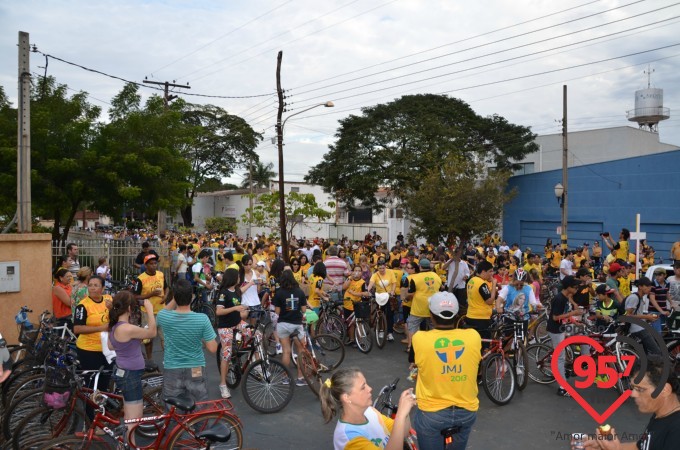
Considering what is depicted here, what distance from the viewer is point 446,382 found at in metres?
4.11

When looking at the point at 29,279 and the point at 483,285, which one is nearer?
the point at 483,285

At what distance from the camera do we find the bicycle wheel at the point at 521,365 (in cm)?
823

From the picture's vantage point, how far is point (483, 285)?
8.65 meters

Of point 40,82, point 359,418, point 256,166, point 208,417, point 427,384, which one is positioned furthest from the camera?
point 256,166

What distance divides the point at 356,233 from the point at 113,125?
2446 centimetres

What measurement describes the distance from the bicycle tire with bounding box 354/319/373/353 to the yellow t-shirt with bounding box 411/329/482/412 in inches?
263

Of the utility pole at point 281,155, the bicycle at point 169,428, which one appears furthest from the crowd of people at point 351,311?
the utility pole at point 281,155

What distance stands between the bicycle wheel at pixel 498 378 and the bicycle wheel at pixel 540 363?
3.21 feet

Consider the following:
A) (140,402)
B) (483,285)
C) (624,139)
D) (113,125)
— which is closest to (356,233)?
(624,139)

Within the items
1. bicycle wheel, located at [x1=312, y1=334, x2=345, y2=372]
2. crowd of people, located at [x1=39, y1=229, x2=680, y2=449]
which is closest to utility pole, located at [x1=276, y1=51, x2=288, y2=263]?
crowd of people, located at [x1=39, y1=229, x2=680, y2=449]

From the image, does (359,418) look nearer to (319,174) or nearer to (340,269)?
(340,269)

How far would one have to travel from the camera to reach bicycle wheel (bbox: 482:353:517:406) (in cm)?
762

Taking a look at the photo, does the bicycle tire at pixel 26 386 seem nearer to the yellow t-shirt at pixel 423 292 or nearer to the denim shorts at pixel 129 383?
the denim shorts at pixel 129 383

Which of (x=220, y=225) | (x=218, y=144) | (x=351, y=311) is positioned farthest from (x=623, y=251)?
(x=218, y=144)
